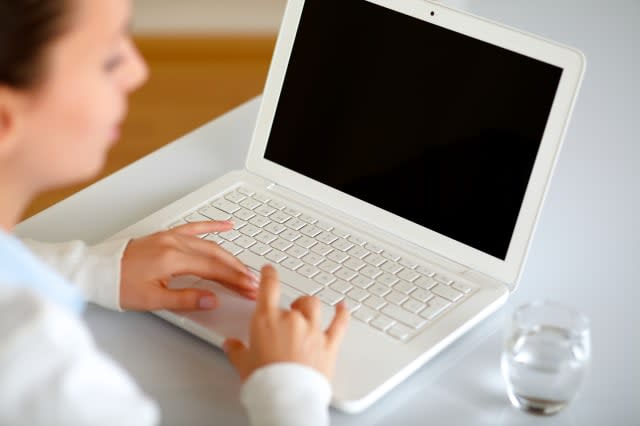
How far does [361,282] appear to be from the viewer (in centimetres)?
104

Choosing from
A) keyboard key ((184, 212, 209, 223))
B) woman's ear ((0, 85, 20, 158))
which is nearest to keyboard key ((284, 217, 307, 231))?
keyboard key ((184, 212, 209, 223))

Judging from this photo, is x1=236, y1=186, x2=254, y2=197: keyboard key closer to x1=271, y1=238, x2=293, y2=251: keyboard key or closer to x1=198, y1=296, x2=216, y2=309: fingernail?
x1=271, y1=238, x2=293, y2=251: keyboard key

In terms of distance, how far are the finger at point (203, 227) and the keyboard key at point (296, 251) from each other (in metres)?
0.08

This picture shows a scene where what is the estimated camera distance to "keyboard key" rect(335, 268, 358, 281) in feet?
3.46

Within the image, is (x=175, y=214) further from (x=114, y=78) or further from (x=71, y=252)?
(x=114, y=78)

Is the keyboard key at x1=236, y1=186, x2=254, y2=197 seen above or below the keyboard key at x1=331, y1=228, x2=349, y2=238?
below

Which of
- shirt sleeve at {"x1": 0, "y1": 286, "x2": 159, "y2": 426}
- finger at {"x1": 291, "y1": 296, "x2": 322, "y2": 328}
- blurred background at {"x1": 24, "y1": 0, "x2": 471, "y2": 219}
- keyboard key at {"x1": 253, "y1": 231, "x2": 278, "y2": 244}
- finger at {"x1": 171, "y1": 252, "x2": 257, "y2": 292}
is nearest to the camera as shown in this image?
shirt sleeve at {"x1": 0, "y1": 286, "x2": 159, "y2": 426}

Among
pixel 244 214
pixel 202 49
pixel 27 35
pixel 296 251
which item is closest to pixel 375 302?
pixel 296 251

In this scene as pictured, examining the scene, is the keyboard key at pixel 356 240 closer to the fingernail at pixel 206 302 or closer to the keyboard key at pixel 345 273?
the keyboard key at pixel 345 273

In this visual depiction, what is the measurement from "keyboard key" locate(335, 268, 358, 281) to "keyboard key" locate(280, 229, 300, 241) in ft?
0.27

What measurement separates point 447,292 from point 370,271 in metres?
0.09

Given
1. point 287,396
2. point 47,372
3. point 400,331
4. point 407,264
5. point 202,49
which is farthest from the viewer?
point 202,49

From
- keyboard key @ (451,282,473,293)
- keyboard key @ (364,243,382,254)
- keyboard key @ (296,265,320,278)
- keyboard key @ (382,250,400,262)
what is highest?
keyboard key @ (451,282,473,293)

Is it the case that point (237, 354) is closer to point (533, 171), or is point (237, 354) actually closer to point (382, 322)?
point (382, 322)
